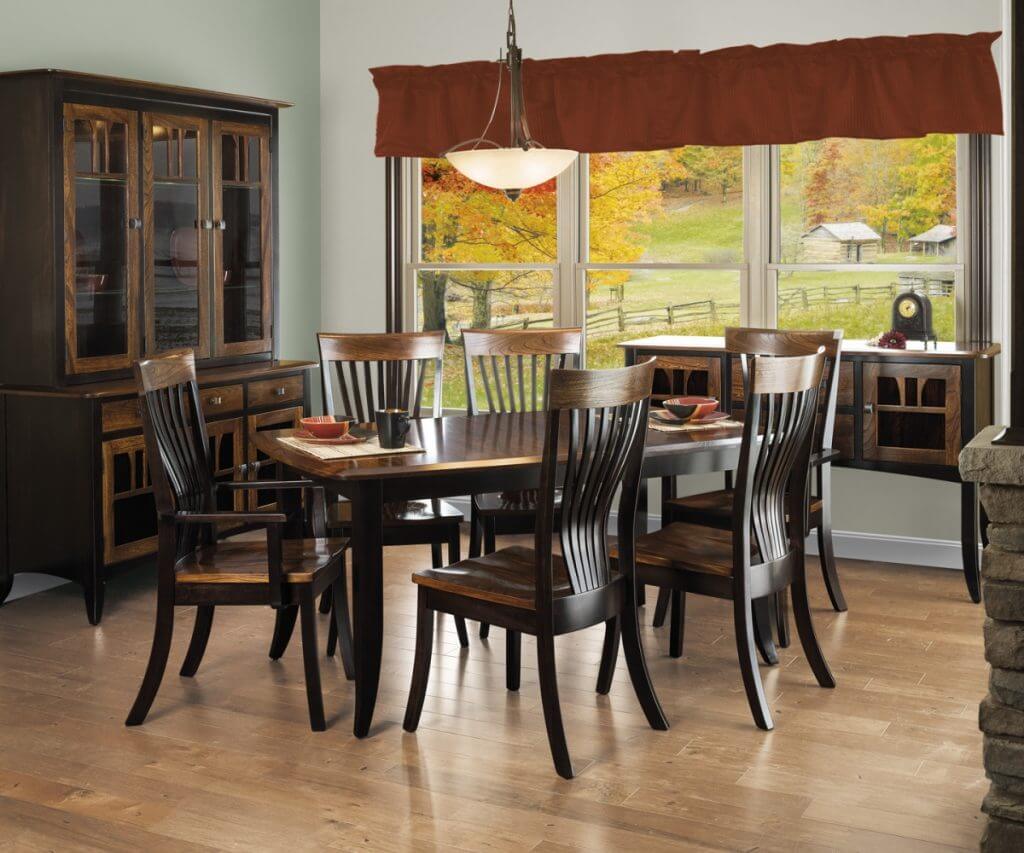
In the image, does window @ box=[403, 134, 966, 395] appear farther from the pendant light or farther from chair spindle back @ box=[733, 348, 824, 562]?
the pendant light

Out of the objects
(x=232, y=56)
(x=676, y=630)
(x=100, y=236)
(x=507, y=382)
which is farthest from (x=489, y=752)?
(x=232, y=56)

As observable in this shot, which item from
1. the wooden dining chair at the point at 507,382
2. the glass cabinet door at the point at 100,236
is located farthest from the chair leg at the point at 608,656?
the glass cabinet door at the point at 100,236

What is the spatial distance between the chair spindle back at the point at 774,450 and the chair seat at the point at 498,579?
0.52 meters

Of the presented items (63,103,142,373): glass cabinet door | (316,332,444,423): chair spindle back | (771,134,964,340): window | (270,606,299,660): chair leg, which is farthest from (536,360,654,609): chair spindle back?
(771,134,964,340): window

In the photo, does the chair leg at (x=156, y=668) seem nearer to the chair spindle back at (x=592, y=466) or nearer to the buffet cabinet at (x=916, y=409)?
the chair spindle back at (x=592, y=466)

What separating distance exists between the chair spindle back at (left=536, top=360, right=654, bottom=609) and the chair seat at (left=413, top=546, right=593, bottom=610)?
6 cm

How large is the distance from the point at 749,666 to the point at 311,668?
111 cm

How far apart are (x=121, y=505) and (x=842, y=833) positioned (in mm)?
2714

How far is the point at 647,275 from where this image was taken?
17.7 feet

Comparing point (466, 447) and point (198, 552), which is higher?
point (466, 447)

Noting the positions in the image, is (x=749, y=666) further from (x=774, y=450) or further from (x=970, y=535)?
(x=970, y=535)

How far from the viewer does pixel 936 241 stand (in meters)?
4.84

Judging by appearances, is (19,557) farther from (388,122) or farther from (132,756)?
(388,122)

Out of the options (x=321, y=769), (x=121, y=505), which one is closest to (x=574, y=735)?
(x=321, y=769)
